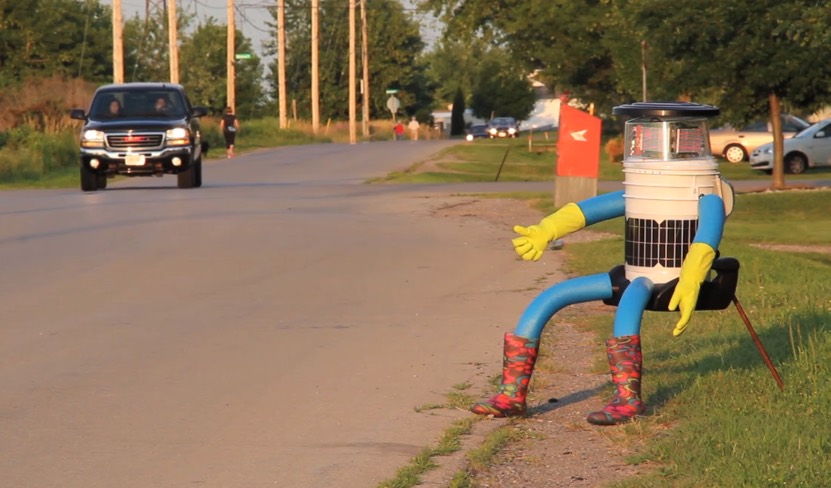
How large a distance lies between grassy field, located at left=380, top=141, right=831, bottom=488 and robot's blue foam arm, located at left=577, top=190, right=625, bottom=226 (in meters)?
0.96

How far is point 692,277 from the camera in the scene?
244 inches

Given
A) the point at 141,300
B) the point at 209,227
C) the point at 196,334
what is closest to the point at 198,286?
the point at 141,300

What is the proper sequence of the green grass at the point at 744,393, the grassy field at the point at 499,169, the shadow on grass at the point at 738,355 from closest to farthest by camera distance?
the green grass at the point at 744,393
the shadow on grass at the point at 738,355
the grassy field at the point at 499,169

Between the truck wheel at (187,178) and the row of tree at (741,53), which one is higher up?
the row of tree at (741,53)

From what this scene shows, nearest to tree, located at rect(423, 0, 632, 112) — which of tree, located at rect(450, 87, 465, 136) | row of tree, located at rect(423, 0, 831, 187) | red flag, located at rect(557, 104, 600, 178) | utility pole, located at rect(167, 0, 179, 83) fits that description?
utility pole, located at rect(167, 0, 179, 83)

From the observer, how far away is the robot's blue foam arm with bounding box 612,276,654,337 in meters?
6.51

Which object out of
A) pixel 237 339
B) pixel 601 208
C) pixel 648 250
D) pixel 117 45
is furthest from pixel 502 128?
pixel 648 250

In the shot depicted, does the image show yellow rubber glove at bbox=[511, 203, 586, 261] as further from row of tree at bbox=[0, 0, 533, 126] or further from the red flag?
row of tree at bbox=[0, 0, 533, 126]

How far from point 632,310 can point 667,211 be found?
0.52 meters

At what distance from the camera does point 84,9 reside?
262ft

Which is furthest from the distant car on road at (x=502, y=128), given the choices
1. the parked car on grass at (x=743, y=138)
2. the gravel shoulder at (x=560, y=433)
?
the gravel shoulder at (x=560, y=433)

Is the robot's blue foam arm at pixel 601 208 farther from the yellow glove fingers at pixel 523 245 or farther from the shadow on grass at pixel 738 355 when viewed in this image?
the shadow on grass at pixel 738 355

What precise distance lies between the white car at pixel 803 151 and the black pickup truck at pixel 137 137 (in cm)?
1755

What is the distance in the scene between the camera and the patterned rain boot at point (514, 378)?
6.83 m
